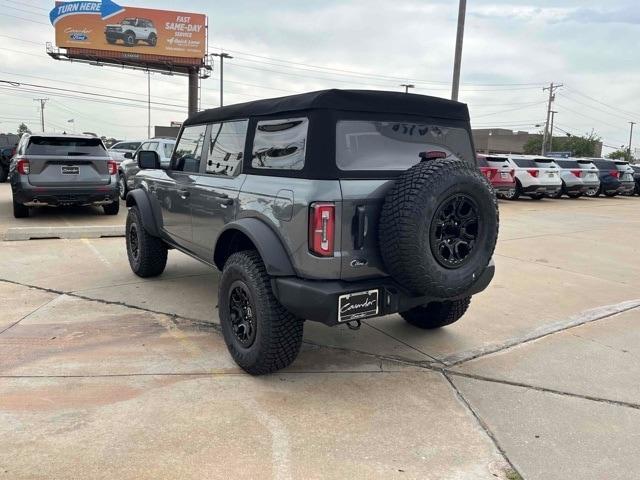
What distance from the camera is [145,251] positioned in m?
5.81

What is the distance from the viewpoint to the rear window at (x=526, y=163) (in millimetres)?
18219

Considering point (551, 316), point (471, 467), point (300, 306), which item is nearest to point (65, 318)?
point (300, 306)

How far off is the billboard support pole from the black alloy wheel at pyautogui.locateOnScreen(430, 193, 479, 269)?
38518mm

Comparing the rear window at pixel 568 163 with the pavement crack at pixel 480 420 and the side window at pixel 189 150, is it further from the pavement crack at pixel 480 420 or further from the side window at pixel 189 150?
the pavement crack at pixel 480 420

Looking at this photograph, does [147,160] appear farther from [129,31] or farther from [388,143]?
[129,31]

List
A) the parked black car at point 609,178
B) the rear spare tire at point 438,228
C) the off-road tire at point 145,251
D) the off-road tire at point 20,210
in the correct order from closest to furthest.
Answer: the rear spare tire at point 438,228, the off-road tire at point 145,251, the off-road tire at point 20,210, the parked black car at point 609,178

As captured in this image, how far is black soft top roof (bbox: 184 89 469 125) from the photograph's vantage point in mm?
3291

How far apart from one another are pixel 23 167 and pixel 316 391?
26.2ft

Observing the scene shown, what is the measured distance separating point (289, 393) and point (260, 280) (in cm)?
76

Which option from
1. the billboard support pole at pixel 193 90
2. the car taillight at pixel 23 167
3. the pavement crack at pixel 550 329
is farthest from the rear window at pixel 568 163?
the billboard support pole at pixel 193 90

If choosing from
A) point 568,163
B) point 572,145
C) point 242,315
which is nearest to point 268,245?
point 242,315

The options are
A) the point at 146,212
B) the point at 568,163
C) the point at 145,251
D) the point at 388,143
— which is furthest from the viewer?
the point at 568,163

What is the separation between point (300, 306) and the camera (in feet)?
10.3

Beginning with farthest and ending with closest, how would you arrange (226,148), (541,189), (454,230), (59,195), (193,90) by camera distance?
(193,90) < (541,189) < (59,195) < (226,148) < (454,230)
